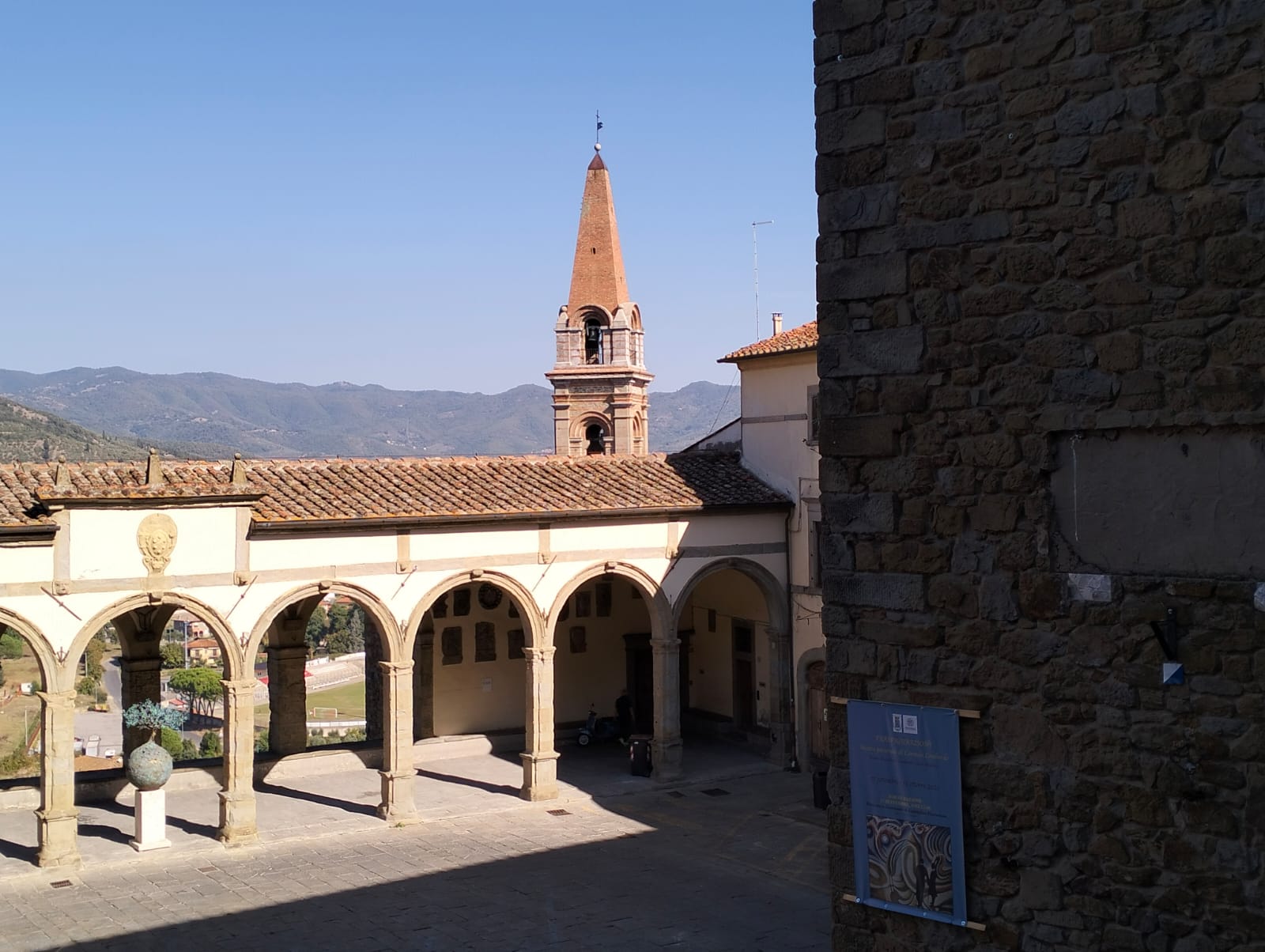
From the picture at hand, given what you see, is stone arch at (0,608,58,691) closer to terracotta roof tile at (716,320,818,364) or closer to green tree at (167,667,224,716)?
terracotta roof tile at (716,320,818,364)

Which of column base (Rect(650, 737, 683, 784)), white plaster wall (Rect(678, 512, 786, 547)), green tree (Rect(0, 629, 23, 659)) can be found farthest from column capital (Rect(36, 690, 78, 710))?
green tree (Rect(0, 629, 23, 659))

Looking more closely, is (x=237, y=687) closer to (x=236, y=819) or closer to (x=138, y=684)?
(x=236, y=819)

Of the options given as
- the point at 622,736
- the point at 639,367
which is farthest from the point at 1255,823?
the point at 639,367

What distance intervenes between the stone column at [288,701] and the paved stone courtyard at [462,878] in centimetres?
92

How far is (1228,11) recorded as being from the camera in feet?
17.1

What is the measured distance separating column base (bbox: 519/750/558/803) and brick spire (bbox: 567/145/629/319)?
19142 millimetres

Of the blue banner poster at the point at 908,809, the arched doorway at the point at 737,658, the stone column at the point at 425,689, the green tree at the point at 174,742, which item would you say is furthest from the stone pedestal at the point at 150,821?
the green tree at the point at 174,742

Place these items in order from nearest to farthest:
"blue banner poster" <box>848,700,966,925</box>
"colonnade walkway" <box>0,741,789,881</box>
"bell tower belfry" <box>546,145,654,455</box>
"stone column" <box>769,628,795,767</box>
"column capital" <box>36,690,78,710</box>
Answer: "blue banner poster" <box>848,700,966,925</box>
"column capital" <box>36,690,78,710</box>
"colonnade walkway" <box>0,741,789,881</box>
"stone column" <box>769,628,795,767</box>
"bell tower belfry" <box>546,145,654,455</box>

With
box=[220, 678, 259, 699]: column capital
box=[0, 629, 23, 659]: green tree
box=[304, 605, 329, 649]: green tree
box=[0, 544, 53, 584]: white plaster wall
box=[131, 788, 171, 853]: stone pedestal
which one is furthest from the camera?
box=[304, 605, 329, 649]: green tree

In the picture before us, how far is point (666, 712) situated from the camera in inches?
872

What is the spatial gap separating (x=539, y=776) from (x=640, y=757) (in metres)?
2.24

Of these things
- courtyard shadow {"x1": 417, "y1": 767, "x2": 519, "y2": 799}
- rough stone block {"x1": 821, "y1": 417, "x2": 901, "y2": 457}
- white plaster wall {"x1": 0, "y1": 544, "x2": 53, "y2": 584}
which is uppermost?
rough stone block {"x1": 821, "y1": 417, "x2": 901, "y2": 457}

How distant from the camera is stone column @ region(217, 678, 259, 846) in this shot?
18.1 m

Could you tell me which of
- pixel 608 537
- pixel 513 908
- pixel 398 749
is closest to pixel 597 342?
pixel 608 537
